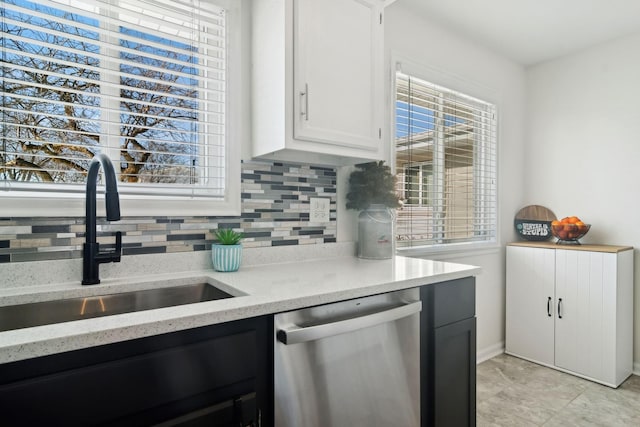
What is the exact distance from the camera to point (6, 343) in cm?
72

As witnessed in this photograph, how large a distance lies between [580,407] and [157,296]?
99.1 inches

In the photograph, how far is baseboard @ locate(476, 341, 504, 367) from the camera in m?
2.84

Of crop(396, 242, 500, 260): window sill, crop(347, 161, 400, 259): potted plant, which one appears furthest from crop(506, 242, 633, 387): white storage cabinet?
crop(347, 161, 400, 259): potted plant

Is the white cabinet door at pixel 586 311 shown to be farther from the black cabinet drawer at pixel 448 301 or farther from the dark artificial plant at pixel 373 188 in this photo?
the dark artificial plant at pixel 373 188

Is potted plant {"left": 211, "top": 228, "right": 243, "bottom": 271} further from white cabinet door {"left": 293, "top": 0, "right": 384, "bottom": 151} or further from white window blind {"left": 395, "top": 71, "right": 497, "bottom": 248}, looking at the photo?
white window blind {"left": 395, "top": 71, "right": 497, "bottom": 248}

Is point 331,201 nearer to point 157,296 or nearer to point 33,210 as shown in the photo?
point 157,296

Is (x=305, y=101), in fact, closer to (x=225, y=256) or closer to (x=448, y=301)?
(x=225, y=256)

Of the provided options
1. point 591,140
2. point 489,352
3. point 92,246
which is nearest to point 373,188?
point 92,246

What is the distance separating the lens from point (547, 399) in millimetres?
2291

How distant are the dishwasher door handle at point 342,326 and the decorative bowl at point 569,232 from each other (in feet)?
6.70

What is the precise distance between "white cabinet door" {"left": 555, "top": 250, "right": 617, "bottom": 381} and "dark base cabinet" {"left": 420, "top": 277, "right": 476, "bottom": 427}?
1.46m

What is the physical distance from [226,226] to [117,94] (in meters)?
0.68

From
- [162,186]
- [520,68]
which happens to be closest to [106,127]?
[162,186]

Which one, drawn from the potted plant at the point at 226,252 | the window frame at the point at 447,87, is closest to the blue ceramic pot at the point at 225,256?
the potted plant at the point at 226,252
